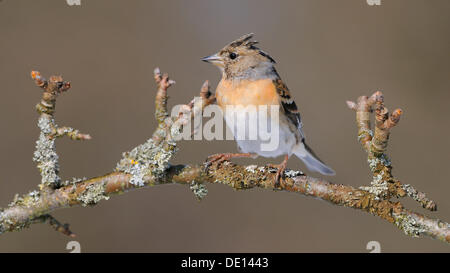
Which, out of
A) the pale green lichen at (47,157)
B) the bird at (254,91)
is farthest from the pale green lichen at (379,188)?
the pale green lichen at (47,157)

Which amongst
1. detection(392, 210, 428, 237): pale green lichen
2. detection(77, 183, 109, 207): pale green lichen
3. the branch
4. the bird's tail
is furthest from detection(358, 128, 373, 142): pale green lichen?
detection(77, 183, 109, 207): pale green lichen

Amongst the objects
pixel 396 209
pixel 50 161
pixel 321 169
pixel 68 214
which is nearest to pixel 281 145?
pixel 321 169

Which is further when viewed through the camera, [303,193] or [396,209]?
[303,193]

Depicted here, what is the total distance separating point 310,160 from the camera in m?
2.48

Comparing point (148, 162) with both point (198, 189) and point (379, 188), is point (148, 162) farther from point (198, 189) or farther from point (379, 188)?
point (379, 188)

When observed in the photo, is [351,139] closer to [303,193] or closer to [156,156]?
[303,193]

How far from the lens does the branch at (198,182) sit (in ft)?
5.10

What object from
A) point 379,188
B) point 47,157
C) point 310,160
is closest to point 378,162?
point 379,188

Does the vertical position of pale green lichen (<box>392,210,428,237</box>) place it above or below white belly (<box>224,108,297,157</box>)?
below

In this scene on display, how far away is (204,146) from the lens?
9.91ft

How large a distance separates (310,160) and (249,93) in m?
0.55

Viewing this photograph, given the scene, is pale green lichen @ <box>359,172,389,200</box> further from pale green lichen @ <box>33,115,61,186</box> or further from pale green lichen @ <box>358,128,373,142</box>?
pale green lichen @ <box>33,115,61,186</box>

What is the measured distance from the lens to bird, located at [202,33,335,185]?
2219 millimetres

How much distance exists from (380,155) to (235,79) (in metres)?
0.95
